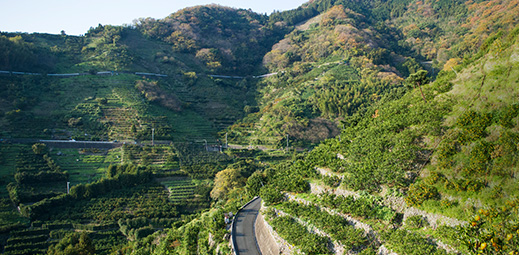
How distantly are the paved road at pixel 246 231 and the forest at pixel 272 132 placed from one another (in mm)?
1113

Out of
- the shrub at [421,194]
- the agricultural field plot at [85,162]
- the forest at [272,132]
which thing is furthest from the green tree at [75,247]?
the shrub at [421,194]

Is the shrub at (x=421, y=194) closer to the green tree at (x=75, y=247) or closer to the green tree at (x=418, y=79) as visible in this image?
the green tree at (x=418, y=79)

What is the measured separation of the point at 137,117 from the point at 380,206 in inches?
2197

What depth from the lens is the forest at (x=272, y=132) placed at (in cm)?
1639

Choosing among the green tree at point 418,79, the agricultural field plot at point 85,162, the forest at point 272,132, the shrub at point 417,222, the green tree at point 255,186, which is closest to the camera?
the shrub at point 417,222

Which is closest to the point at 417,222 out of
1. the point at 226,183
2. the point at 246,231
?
the point at 246,231

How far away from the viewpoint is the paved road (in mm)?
20641

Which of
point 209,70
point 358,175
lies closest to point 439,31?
point 209,70

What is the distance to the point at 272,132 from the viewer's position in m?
65.4

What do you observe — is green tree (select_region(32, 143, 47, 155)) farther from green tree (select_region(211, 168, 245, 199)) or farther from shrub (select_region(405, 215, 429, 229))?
shrub (select_region(405, 215, 429, 229))

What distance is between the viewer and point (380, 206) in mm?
17328

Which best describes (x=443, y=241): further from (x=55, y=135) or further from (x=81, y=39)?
(x=81, y=39)

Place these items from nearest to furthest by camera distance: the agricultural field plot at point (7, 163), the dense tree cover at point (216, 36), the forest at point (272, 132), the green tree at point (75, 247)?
the forest at point (272, 132)
the green tree at point (75, 247)
the agricultural field plot at point (7, 163)
the dense tree cover at point (216, 36)

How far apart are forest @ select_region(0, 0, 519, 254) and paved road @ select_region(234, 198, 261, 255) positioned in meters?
1.11
